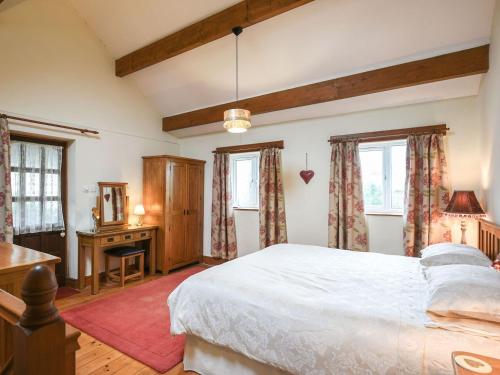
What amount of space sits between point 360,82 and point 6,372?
359 cm

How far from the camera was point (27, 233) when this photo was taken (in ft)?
11.2

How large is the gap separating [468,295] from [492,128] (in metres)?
1.81

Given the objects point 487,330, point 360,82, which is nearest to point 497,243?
point 487,330

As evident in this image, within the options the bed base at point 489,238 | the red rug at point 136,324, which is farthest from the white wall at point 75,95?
the bed base at point 489,238

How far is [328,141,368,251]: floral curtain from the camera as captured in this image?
355 centimetres

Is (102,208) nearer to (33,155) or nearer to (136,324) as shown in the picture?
(33,155)

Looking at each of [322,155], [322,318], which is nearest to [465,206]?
[322,155]

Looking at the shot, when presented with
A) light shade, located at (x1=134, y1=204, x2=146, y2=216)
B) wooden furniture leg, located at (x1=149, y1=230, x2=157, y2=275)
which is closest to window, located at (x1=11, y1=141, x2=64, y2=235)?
light shade, located at (x1=134, y1=204, x2=146, y2=216)

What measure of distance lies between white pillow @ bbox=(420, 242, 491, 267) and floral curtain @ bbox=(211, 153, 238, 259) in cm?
298

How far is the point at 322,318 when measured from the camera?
58.0 inches

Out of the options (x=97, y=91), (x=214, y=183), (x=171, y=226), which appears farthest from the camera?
(x=214, y=183)

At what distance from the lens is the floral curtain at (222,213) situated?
465 centimetres

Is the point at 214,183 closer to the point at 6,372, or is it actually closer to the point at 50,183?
the point at 50,183

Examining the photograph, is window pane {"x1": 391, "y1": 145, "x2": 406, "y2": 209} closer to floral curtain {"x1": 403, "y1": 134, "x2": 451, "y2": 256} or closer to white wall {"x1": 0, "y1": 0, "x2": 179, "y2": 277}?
floral curtain {"x1": 403, "y1": 134, "x2": 451, "y2": 256}
